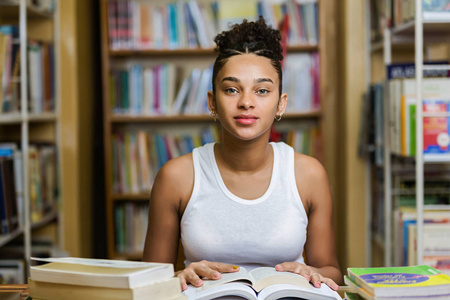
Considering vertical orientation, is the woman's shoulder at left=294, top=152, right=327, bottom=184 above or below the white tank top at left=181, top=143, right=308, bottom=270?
above

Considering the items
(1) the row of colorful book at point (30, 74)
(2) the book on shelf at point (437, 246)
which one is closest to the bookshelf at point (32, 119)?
(1) the row of colorful book at point (30, 74)

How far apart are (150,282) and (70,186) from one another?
226 cm

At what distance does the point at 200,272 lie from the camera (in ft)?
3.69

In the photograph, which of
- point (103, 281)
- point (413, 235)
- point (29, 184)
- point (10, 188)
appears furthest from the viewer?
point (29, 184)

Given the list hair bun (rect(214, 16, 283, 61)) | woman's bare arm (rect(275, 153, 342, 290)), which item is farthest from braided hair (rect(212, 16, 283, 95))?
woman's bare arm (rect(275, 153, 342, 290))

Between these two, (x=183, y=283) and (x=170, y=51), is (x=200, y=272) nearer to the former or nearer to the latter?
(x=183, y=283)

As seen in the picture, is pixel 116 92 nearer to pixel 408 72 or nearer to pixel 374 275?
pixel 408 72

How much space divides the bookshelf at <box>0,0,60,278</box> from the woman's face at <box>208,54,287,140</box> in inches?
49.0

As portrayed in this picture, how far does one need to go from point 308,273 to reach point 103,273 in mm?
455

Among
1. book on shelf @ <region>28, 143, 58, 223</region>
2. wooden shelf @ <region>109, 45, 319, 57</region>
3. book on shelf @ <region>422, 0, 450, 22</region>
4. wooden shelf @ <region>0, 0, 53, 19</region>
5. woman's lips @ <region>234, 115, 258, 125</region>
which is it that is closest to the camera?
woman's lips @ <region>234, 115, 258, 125</region>

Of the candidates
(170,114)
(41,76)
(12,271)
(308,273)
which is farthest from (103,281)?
(170,114)

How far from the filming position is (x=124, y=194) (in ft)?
10.8

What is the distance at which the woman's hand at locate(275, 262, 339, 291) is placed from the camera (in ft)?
3.60

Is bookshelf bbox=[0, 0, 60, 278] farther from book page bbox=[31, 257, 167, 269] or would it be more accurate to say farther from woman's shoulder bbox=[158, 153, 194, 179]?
book page bbox=[31, 257, 167, 269]
